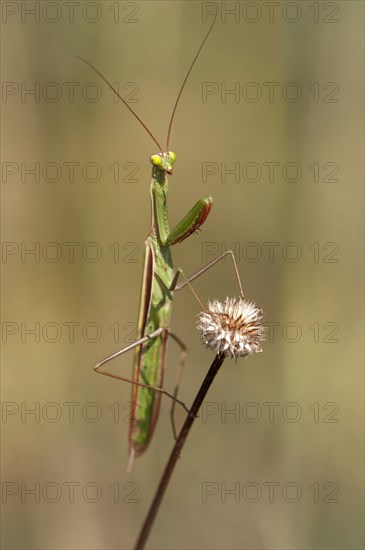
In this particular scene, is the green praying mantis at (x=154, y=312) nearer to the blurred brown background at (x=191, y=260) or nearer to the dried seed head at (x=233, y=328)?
the dried seed head at (x=233, y=328)

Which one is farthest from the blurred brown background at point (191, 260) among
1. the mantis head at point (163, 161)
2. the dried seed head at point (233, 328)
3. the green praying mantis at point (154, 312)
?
the dried seed head at point (233, 328)

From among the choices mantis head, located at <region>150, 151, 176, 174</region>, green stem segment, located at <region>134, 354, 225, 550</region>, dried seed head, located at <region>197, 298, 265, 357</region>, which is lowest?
green stem segment, located at <region>134, 354, 225, 550</region>

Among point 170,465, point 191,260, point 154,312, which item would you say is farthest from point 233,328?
point 191,260

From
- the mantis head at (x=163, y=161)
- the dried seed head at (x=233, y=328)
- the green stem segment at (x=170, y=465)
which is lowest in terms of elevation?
the green stem segment at (x=170, y=465)

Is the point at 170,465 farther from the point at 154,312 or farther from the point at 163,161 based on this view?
the point at 163,161

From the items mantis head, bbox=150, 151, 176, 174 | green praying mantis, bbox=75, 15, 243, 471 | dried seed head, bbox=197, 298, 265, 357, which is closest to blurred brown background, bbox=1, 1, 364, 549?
green praying mantis, bbox=75, 15, 243, 471

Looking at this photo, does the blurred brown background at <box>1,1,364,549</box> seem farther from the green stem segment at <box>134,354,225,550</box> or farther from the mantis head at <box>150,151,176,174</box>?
the green stem segment at <box>134,354,225,550</box>
